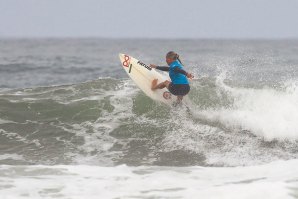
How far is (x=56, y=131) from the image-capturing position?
1151 centimetres

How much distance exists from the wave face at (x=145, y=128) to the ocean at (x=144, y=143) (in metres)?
0.02

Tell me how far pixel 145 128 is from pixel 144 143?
1130 mm

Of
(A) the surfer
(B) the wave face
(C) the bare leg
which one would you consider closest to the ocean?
(B) the wave face

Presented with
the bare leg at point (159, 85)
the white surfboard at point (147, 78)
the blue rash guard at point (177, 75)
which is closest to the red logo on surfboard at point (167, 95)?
the white surfboard at point (147, 78)

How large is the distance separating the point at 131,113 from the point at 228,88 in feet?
13.6

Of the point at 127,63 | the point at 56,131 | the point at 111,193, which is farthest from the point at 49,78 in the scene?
the point at 111,193

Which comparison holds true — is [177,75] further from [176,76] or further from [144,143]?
[144,143]

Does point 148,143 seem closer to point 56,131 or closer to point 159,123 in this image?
point 159,123

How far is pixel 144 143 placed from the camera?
10.6 meters

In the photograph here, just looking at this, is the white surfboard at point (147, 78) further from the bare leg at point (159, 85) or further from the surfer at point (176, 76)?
the surfer at point (176, 76)

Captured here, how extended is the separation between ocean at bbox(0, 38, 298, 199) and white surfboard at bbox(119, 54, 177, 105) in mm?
235

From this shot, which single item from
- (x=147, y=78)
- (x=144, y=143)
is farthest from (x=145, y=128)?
(x=147, y=78)

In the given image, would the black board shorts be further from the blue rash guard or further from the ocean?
the ocean

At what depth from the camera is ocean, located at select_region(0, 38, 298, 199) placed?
7027 mm
